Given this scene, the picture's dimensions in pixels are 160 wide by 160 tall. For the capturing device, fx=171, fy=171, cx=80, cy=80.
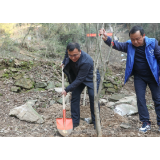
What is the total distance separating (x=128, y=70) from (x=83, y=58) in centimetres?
79

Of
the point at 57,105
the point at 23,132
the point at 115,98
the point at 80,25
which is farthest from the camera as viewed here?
the point at 80,25

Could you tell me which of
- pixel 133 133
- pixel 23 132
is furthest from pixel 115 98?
pixel 23 132

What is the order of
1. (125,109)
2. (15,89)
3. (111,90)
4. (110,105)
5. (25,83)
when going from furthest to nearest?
(111,90) < (25,83) < (15,89) < (110,105) < (125,109)

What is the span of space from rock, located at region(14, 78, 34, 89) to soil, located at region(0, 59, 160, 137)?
0.21 m

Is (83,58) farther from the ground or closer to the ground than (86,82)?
farther from the ground

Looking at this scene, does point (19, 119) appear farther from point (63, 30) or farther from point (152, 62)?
point (63, 30)

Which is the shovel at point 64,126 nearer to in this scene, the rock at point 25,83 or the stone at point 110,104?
the stone at point 110,104

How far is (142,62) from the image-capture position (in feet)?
9.38

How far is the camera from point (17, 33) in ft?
33.2

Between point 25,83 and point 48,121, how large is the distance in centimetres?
221

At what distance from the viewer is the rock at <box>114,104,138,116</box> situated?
437cm

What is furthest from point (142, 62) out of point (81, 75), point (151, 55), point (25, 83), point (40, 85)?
point (25, 83)

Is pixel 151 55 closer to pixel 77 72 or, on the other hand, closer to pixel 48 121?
pixel 77 72

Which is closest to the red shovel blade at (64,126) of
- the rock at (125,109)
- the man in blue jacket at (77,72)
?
the man in blue jacket at (77,72)
